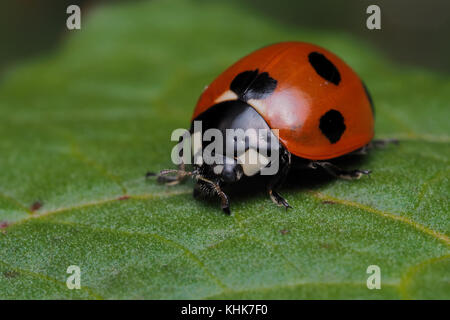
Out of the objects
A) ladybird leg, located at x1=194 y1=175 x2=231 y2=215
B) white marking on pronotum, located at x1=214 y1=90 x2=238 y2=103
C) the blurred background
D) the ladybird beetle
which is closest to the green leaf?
ladybird leg, located at x1=194 y1=175 x2=231 y2=215

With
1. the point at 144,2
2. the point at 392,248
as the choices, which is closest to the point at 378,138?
the point at 392,248

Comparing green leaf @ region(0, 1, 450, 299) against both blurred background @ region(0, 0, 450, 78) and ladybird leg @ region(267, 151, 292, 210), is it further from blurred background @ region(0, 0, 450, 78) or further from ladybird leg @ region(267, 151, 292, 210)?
blurred background @ region(0, 0, 450, 78)

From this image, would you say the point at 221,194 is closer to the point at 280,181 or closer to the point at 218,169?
the point at 218,169

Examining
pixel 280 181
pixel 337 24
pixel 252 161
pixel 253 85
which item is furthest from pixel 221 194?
pixel 337 24

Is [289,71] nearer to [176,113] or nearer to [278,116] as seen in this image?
[278,116]

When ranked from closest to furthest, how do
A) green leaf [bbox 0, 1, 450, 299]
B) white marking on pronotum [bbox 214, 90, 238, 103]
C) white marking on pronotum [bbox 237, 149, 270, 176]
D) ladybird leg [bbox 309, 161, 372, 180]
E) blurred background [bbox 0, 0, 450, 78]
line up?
green leaf [bbox 0, 1, 450, 299] → white marking on pronotum [bbox 237, 149, 270, 176] → white marking on pronotum [bbox 214, 90, 238, 103] → ladybird leg [bbox 309, 161, 372, 180] → blurred background [bbox 0, 0, 450, 78]
